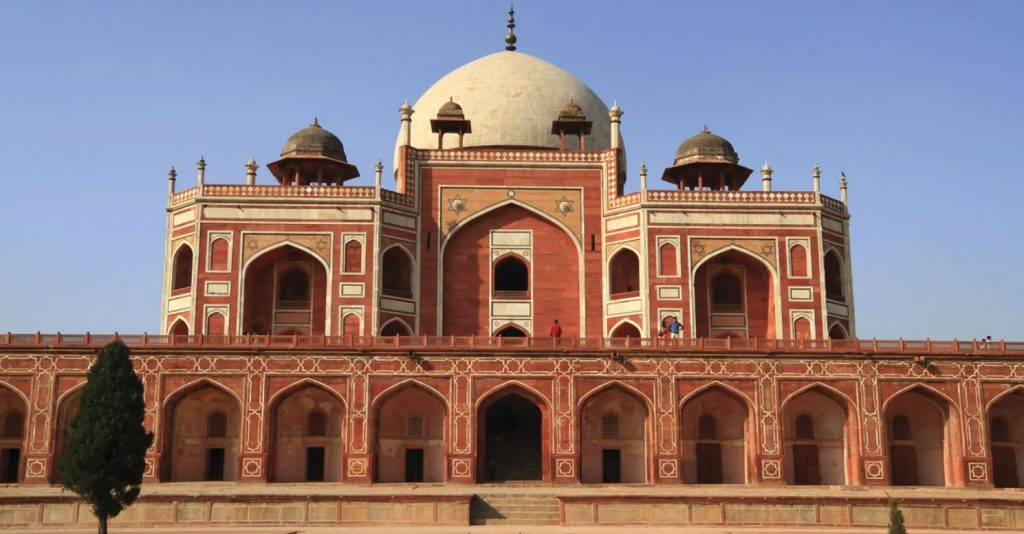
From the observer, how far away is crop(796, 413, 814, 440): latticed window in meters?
28.4

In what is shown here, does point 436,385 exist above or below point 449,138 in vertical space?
below

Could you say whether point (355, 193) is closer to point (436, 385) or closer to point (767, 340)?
point (436, 385)

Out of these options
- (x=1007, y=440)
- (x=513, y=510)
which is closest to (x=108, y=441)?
(x=513, y=510)

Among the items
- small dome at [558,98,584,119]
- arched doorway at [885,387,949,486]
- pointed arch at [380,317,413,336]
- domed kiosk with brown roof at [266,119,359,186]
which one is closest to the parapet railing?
arched doorway at [885,387,949,486]

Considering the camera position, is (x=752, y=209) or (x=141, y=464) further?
(x=752, y=209)

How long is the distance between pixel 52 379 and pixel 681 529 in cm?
1449

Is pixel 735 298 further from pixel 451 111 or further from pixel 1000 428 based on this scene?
pixel 451 111

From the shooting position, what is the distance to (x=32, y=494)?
2384 centimetres

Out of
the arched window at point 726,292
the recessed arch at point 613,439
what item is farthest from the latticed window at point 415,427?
the arched window at point 726,292

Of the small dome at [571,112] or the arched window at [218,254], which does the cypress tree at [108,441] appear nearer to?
the arched window at [218,254]

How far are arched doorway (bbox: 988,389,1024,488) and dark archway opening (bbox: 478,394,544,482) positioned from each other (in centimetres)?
1080

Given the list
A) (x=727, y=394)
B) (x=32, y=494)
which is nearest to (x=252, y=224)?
(x=32, y=494)

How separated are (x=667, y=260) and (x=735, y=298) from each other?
2.45 meters

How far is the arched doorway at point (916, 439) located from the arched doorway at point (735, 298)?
4365 mm
